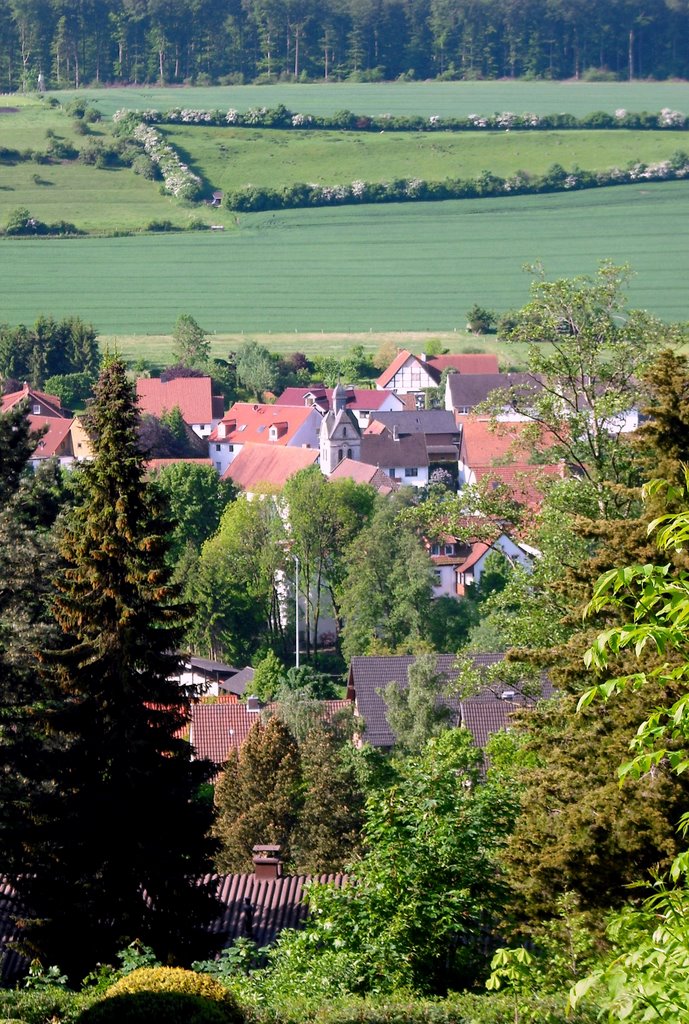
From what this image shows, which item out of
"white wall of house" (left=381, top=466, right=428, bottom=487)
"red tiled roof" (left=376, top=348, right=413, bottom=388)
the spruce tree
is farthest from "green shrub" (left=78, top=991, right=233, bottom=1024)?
"red tiled roof" (left=376, top=348, right=413, bottom=388)

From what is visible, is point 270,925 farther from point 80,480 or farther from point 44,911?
point 80,480

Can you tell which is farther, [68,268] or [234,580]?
[68,268]

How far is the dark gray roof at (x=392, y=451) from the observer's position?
7556cm

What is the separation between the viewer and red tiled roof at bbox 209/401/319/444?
7900 cm

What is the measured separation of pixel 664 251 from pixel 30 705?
355 ft

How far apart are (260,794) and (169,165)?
111 m

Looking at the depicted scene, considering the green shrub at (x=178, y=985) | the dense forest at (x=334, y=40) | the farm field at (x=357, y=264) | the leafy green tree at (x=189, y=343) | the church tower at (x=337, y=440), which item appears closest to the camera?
the green shrub at (x=178, y=985)

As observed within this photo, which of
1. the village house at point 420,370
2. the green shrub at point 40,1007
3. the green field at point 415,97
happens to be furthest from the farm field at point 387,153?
the green shrub at point 40,1007

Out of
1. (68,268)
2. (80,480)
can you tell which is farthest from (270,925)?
(68,268)

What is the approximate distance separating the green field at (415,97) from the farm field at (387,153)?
862 cm

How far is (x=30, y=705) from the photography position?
1417 centimetres

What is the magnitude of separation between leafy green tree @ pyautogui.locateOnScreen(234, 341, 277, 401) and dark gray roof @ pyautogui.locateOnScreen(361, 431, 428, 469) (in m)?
17.9

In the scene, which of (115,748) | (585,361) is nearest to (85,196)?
(585,361)

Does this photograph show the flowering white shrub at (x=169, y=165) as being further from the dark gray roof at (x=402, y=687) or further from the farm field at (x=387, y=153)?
the dark gray roof at (x=402, y=687)
